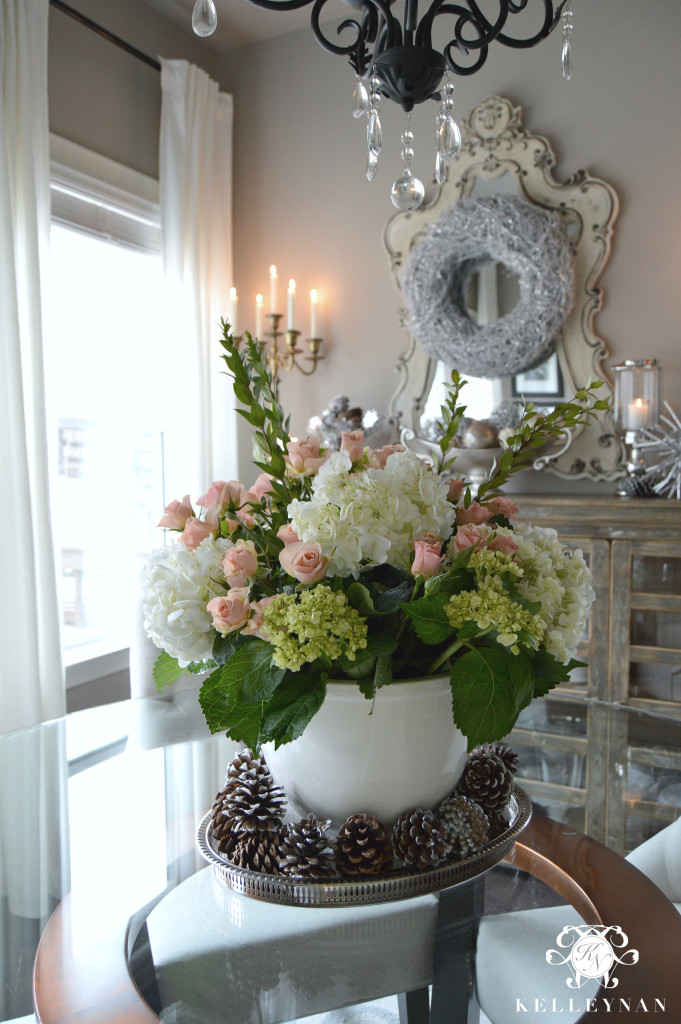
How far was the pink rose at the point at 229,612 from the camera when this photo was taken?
0.83 m

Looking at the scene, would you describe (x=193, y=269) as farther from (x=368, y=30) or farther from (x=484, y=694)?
(x=484, y=694)

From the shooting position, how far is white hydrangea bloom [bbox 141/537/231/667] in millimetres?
881

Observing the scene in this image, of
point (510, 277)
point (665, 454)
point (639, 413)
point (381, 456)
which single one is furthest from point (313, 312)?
point (381, 456)

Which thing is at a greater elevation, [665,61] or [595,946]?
[665,61]

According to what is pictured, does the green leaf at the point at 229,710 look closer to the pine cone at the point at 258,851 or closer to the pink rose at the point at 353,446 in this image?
the pine cone at the point at 258,851

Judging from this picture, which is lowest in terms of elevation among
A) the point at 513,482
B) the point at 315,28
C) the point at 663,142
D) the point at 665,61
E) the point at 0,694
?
the point at 0,694

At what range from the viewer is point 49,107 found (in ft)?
8.59

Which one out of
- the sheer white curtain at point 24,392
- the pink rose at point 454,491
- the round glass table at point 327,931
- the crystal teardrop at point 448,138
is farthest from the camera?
the sheer white curtain at point 24,392

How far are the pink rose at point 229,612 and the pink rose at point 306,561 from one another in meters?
0.06

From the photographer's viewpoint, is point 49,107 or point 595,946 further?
point 49,107

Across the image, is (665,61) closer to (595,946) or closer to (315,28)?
(315,28)

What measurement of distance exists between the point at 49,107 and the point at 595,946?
9.27 ft

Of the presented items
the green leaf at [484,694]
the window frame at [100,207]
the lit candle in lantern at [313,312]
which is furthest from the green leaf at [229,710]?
the lit candle in lantern at [313,312]

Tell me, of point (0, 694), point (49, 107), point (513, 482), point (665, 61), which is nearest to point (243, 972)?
A: point (0, 694)
